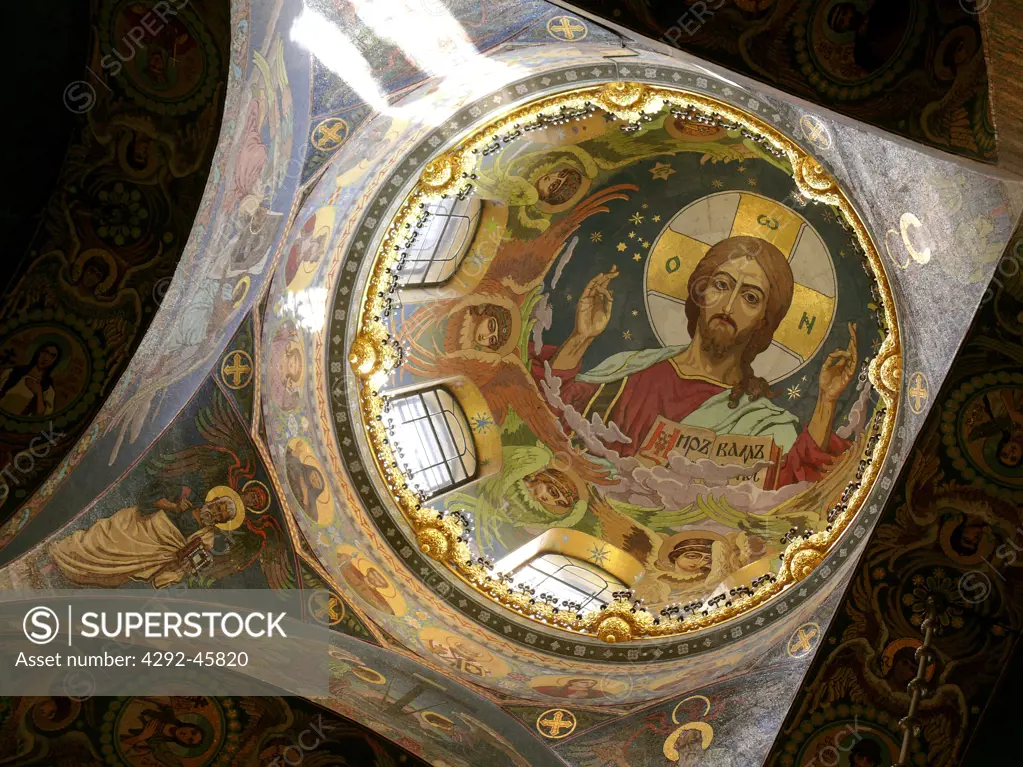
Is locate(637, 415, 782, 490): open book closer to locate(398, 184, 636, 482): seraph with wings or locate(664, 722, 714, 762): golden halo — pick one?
locate(398, 184, 636, 482): seraph with wings

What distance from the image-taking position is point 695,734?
9.98 meters

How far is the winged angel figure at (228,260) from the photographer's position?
8.36 meters

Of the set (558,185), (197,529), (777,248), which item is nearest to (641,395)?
(777,248)

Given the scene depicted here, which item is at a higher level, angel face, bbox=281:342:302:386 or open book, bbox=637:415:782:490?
angel face, bbox=281:342:302:386

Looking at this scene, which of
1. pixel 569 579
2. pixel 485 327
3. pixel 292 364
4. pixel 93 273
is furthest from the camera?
pixel 485 327

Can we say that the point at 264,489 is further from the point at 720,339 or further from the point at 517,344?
the point at 720,339

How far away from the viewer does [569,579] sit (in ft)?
38.2

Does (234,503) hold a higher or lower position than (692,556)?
higher

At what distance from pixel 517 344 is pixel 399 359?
6.95 feet

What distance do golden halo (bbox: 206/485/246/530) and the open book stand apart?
4.92 metres

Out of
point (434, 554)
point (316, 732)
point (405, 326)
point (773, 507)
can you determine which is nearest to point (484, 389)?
point (405, 326)

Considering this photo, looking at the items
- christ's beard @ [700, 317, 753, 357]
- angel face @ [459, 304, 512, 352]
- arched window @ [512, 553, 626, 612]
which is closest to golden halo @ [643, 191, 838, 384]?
christ's beard @ [700, 317, 753, 357]

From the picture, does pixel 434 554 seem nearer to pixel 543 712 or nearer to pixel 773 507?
pixel 543 712

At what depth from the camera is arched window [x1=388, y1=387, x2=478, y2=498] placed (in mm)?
11016
